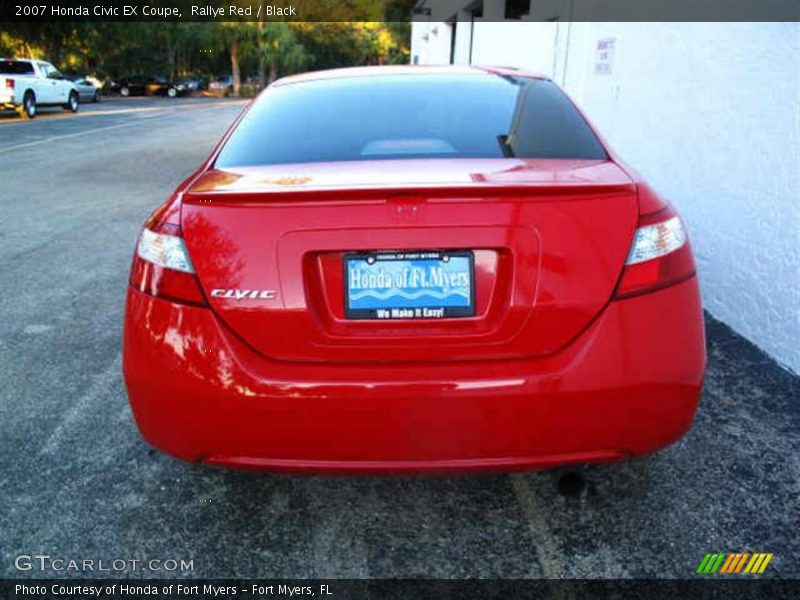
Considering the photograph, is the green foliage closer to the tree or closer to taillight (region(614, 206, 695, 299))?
the tree

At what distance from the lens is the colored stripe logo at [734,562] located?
6.94 feet

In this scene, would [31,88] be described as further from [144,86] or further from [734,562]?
[734,562]

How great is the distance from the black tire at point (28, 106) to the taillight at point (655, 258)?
23077mm

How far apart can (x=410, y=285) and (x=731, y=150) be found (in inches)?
115

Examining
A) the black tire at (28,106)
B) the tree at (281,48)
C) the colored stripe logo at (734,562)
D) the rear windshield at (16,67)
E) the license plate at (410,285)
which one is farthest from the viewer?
the tree at (281,48)

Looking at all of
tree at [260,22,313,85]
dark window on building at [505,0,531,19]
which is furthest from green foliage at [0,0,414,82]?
dark window on building at [505,0,531,19]

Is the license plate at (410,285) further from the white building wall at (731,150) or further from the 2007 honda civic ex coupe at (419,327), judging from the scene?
the white building wall at (731,150)

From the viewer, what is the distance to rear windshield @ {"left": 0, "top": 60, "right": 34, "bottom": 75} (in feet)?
73.1

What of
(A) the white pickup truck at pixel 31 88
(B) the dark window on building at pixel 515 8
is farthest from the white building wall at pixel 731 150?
(A) the white pickup truck at pixel 31 88

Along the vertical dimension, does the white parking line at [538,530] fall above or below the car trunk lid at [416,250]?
below

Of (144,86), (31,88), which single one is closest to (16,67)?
(31,88)

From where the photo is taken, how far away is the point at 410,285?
6.12ft

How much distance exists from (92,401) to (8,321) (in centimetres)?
144

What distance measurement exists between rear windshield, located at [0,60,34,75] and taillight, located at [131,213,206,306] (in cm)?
2432
